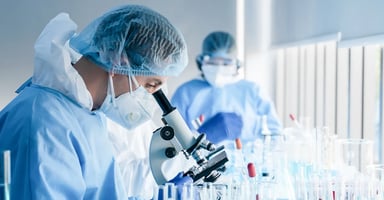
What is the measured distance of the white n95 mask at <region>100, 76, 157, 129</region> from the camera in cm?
142

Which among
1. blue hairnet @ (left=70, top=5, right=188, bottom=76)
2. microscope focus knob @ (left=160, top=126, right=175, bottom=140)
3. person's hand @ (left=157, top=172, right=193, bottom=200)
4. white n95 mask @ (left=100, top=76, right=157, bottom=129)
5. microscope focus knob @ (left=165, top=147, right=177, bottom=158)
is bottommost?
person's hand @ (left=157, top=172, right=193, bottom=200)

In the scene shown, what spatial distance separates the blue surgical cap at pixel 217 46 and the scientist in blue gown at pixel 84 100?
1401mm

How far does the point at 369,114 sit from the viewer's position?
7.47 feet

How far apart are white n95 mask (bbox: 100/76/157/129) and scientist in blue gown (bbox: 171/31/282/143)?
1.29m

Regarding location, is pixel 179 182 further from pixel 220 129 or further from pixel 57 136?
pixel 220 129

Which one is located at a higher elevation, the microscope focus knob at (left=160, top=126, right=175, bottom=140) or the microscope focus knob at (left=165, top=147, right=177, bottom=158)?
the microscope focus knob at (left=160, top=126, right=175, bottom=140)

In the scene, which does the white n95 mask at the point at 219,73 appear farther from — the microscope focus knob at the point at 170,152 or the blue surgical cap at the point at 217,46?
the microscope focus knob at the point at 170,152

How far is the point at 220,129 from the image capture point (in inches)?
87.7

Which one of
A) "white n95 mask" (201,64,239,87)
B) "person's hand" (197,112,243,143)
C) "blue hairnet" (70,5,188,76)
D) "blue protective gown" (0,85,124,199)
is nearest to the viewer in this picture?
"blue protective gown" (0,85,124,199)

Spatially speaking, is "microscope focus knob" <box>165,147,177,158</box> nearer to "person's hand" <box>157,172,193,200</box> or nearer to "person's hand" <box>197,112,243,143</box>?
"person's hand" <box>157,172,193,200</box>

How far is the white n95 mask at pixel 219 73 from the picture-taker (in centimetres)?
279

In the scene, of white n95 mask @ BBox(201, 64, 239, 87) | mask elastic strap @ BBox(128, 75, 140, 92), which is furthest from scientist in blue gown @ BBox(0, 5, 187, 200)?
white n95 mask @ BBox(201, 64, 239, 87)

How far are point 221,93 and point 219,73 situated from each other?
142mm

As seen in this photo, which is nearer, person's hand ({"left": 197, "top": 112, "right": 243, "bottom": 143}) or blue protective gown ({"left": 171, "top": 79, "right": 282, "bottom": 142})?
person's hand ({"left": 197, "top": 112, "right": 243, "bottom": 143})
